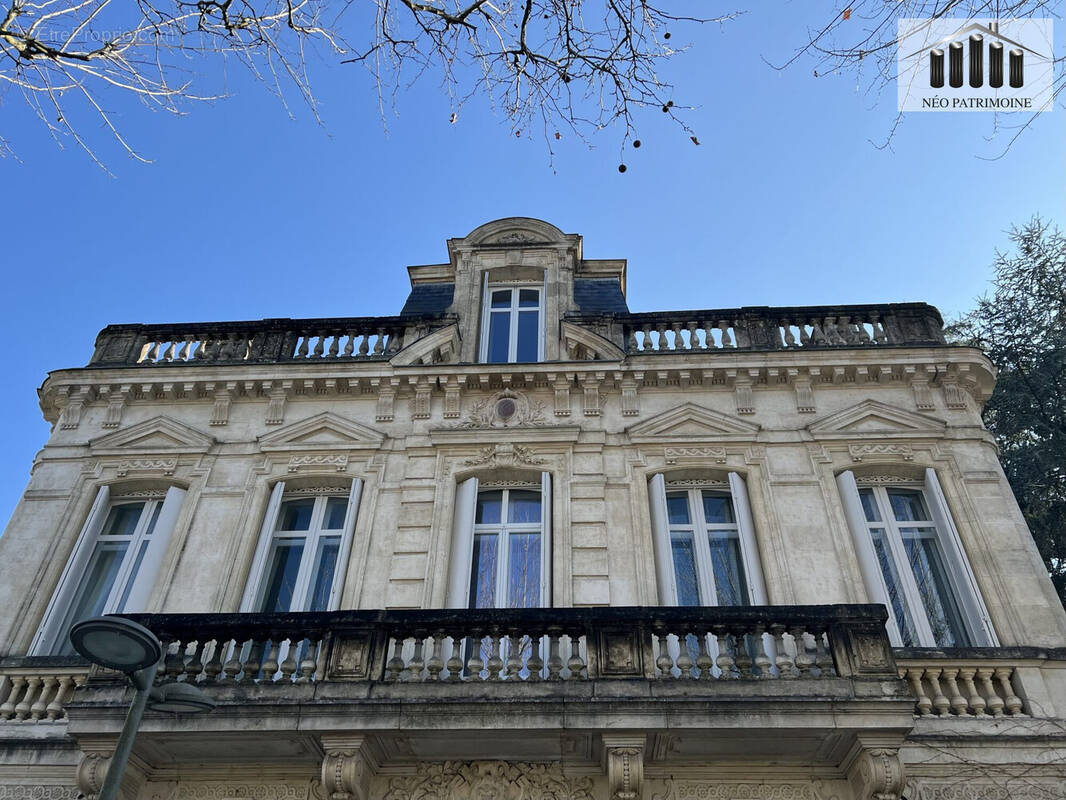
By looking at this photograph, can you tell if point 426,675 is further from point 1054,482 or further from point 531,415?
point 1054,482

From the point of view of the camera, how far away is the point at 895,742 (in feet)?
22.6

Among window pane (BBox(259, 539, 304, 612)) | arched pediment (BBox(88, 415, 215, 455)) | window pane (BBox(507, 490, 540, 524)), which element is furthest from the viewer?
arched pediment (BBox(88, 415, 215, 455))

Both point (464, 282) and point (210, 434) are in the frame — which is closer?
point (210, 434)

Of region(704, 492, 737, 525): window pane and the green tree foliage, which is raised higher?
the green tree foliage

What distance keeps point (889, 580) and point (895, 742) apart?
2572 millimetres

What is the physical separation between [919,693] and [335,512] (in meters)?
6.86

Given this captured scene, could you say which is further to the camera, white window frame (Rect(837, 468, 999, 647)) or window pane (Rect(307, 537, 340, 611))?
window pane (Rect(307, 537, 340, 611))

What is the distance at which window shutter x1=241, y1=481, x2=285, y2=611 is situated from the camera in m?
9.14

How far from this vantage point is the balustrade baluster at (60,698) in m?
8.14

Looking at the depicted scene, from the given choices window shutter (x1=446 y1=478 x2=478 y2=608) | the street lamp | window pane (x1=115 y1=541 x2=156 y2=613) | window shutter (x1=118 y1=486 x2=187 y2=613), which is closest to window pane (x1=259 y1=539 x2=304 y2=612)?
window shutter (x1=118 y1=486 x2=187 y2=613)

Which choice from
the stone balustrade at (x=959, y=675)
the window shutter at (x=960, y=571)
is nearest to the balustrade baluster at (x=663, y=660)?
the stone balustrade at (x=959, y=675)

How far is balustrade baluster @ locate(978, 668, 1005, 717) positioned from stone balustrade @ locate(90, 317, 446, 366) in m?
7.99

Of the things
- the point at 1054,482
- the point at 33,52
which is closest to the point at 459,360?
the point at 33,52

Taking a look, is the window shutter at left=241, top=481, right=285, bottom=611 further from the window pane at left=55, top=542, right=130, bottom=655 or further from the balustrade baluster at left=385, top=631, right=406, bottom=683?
the balustrade baluster at left=385, top=631, right=406, bottom=683
